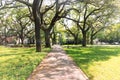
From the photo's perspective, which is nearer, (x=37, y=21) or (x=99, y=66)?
(x=99, y=66)

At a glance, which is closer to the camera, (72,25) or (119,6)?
(119,6)

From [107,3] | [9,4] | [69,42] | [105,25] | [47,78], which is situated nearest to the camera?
[47,78]

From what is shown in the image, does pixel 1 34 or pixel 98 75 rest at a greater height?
pixel 1 34

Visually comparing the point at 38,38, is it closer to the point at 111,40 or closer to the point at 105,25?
the point at 105,25

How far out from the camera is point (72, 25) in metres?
67.1

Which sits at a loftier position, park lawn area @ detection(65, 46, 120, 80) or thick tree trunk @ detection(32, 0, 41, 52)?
thick tree trunk @ detection(32, 0, 41, 52)

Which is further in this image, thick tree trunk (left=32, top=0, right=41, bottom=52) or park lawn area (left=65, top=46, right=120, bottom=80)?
thick tree trunk (left=32, top=0, right=41, bottom=52)

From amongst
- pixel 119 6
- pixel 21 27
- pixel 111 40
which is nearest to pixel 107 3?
pixel 119 6

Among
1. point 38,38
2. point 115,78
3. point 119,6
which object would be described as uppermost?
point 119,6

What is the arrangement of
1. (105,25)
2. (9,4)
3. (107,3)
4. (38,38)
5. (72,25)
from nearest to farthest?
(38,38)
(107,3)
(9,4)
(105,25)
(72,25)

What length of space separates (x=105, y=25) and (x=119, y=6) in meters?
29.4

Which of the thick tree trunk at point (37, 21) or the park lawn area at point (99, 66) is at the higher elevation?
the thick tree trunk at point (37, 21)

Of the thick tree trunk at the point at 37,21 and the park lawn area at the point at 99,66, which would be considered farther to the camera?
the thick tree trunk at the point at 37,21

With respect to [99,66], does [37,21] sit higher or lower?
higher
